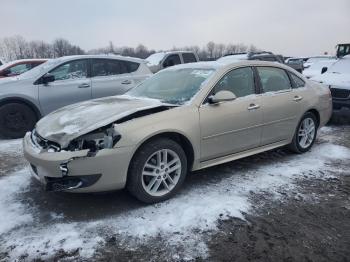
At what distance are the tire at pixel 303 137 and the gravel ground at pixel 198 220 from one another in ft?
2.47

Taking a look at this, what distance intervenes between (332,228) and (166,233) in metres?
1.63

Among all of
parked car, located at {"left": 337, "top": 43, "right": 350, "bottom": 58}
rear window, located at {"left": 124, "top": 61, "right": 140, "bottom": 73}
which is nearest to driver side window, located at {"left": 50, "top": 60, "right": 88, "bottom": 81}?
rear window, located at {"left": 124, "top": 61, "right": 140, "bottom": 73}

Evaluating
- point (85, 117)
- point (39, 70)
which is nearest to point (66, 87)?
point (39, 70)

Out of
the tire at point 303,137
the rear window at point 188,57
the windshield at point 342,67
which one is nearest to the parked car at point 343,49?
the rear window at point 188,57

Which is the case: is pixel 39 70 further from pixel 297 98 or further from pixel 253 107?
pixel 297 98

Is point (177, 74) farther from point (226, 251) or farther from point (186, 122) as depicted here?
point (226, 251)

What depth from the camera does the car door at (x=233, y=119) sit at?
14.4 feet

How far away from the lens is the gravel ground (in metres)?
3.12

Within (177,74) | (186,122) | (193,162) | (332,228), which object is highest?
(177,74)

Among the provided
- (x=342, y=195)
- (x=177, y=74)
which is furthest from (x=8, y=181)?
(x=342, y=195)

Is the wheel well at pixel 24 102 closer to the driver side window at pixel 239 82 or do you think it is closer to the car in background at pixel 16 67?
the driver side window at pixel 239 82

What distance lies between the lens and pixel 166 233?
3.41 m

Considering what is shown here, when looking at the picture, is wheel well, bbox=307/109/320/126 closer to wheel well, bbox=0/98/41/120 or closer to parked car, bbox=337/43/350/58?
wheel well, bbox=0/98/41/120

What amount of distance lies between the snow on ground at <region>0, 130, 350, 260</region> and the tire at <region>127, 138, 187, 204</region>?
0.13 meters
